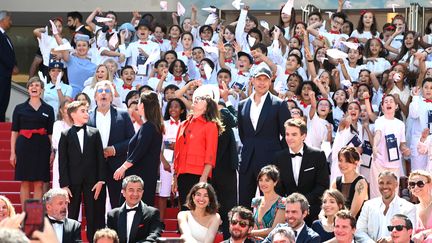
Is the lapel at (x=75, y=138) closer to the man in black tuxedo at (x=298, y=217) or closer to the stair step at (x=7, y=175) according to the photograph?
the man in black tuxedo at (x=298, y=217)

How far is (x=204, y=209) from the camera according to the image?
9602mm

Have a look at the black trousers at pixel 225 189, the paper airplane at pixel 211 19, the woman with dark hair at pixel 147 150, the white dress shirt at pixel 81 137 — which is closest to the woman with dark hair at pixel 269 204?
the black trousers at pixel 225 189

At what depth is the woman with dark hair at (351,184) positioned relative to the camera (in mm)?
10023

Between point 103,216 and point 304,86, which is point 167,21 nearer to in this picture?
point 304,86

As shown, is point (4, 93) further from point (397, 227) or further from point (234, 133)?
point (397, 227)

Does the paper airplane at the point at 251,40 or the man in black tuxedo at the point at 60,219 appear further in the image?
the paper airplane at the point at 251,40

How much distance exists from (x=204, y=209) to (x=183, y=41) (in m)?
6.87

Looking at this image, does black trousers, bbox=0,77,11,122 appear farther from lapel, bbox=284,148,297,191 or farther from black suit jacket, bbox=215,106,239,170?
lapel, bbox=284,148,297,191

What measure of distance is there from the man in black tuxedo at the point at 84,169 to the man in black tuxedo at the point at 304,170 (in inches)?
71.9

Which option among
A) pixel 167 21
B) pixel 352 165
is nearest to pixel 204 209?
pixel 352 165

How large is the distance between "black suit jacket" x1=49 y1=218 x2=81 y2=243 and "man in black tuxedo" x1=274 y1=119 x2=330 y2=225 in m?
1.93

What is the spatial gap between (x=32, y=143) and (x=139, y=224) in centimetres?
249

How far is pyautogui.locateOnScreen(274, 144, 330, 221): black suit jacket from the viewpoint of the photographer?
9.77 meters

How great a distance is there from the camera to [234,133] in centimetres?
1248
